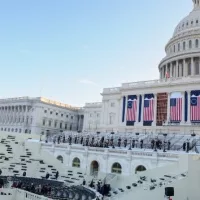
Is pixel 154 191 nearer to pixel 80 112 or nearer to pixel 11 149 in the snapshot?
pixel 11 149

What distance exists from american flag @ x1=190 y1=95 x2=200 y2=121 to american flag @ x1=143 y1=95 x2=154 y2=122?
30.2 ft

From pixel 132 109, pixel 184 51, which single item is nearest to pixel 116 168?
pixel 132 109

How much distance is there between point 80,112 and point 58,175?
77.6 meters

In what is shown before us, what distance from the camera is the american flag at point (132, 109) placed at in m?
65.8

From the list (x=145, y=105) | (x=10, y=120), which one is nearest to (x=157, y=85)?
(x=145, y=105)

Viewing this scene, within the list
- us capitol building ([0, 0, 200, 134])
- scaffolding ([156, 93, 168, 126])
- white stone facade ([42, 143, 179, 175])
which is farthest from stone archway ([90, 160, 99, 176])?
scaffolding ([156, 93, 168, 126])

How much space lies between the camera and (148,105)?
64625 millimetres

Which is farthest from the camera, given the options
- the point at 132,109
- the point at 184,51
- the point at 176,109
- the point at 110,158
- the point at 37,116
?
the point at 37,116

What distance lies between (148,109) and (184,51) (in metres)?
24.0

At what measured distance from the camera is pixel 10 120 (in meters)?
106

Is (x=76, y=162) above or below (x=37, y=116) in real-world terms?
below

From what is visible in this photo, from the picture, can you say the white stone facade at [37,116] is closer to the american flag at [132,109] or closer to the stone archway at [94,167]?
the american flag at [132,109]

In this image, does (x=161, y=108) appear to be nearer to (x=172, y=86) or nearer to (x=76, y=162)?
(x=172, y=86)

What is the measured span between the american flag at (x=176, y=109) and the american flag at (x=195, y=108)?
2509 millimetres
